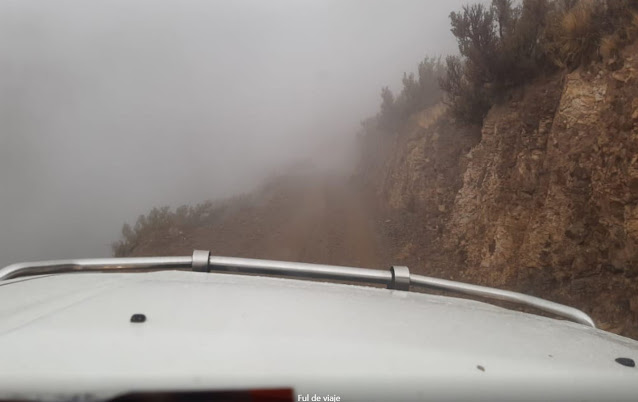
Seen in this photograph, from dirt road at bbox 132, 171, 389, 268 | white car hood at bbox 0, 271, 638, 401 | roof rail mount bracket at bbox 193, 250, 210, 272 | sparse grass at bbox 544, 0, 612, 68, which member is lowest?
dirt road at bbox 132, 171, 389, 268

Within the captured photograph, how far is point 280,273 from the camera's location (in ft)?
9.00

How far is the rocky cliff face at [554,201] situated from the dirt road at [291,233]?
1.65 metres

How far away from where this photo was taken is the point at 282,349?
146 centimetres

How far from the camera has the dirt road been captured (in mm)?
10797

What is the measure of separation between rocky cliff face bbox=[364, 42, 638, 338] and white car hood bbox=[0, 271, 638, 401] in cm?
415

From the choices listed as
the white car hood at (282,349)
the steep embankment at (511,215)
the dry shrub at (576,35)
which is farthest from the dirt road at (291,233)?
the white car hood at (282,349)

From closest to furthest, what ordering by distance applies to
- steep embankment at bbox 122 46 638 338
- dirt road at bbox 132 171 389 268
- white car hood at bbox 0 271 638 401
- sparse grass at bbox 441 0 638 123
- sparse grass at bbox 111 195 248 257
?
white car hood at bbox 0 271 638 401 < steep embankment at bbox 122 46 638 338 < sparse grass at bbox 441 0 638 123 < dirt road at bbox 132 171 389 268 < sparse grass at bbox 111 195 248 257

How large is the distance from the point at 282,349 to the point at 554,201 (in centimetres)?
654

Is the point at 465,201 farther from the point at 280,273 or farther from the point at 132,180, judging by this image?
the point at 132,180

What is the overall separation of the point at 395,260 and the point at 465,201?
2.13m

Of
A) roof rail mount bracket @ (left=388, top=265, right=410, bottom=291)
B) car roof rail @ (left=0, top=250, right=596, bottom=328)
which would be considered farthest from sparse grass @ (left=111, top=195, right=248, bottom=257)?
roof rail mount bracket @ (left=388, top=265, right=410, bottom=291)

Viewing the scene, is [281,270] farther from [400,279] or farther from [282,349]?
[282,349]

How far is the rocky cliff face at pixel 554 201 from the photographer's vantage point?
18.3ft

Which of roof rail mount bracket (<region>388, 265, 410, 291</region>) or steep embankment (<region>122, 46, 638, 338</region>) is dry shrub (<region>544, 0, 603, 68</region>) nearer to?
steep embankment (<region>122, 46, 638, 338</region>)
